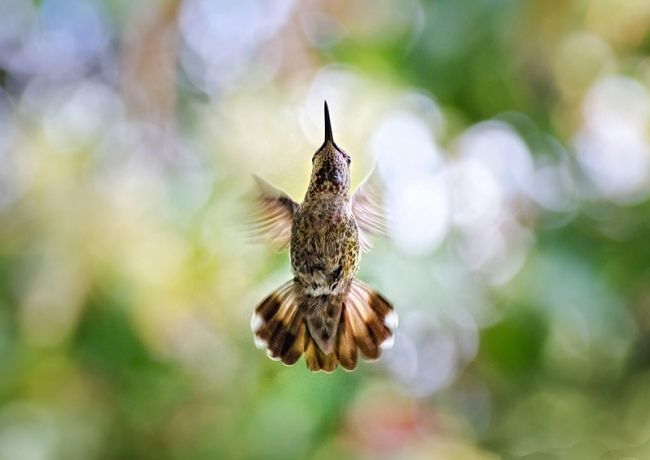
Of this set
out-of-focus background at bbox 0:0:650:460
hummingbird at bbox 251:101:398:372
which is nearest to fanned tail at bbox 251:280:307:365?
hummingbird at bbox 251:101:398:372

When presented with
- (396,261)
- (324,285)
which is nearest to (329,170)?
(324,285)

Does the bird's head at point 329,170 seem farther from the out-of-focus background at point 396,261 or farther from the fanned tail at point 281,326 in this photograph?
the out-of-focus background at point 396,261

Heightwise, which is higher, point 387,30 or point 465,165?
point 387,30

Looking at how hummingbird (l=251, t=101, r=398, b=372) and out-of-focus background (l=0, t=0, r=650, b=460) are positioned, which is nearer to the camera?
hummingbird (l=251, t=101, r=398, b=372)

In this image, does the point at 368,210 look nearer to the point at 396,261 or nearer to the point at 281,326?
the point at 281,326

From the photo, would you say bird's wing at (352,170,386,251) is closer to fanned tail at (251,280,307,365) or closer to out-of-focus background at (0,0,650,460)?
fanned tail at (251,280,307,365)

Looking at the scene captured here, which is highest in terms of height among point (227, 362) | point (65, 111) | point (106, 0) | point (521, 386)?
point (65, 111)

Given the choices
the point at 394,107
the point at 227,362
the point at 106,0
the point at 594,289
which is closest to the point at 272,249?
the point at 394,107

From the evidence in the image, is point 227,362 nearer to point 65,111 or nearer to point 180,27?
point 180,27
